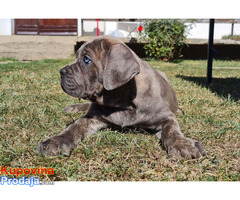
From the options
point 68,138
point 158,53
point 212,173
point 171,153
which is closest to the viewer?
point 212,173

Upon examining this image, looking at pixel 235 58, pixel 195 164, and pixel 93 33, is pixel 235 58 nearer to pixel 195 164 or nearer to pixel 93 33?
pixel 93 33

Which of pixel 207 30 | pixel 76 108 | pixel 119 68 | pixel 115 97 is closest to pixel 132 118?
pixel 115 97

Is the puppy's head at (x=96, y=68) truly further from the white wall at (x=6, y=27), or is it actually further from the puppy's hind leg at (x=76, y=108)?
the white wall at (x=6, y=27)

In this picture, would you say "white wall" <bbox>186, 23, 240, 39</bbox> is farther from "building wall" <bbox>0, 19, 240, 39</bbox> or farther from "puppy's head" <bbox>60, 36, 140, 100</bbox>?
"puppy's head" <bbox>60, 36, 140, 100</bbox>

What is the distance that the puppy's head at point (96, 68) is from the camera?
8.79 feet

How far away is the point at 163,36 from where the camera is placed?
11336 mm

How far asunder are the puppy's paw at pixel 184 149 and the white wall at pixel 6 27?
40.4 feet

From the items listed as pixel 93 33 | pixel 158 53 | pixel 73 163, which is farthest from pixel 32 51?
pixel 73 163

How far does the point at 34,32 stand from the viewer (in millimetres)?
13742

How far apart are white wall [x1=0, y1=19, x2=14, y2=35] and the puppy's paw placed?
1230cm

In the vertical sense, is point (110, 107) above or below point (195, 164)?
above

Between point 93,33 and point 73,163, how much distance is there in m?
12.3

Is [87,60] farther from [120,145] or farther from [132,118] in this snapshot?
[120,145]

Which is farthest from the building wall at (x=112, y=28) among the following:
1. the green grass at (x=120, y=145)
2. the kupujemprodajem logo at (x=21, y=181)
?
the kupujemprodajem logo at (x=21, y=181)
